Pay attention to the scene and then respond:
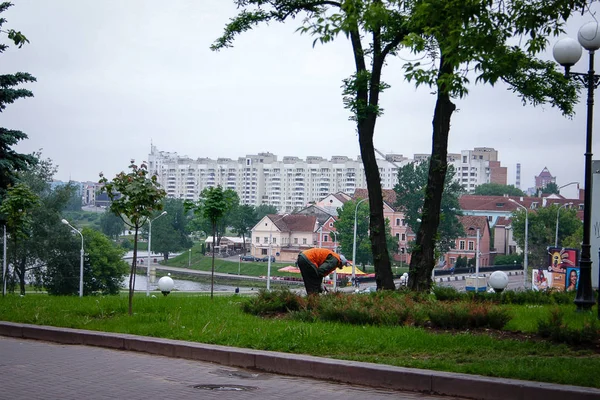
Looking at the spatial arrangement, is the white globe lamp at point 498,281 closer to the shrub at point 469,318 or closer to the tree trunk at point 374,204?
the tree trunk at point 374,204

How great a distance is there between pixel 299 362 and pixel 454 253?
264 ft

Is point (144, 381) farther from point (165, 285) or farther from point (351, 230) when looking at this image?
point (351, 230)

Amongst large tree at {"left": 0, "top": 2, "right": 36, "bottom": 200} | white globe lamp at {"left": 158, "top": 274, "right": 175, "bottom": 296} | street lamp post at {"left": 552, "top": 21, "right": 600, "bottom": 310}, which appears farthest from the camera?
large tree at {"left": 0, "top": 2, "right": 36, "bottom": 200}

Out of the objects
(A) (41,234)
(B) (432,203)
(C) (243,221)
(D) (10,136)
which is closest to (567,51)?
(B) (432,203)

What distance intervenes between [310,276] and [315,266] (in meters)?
0.24

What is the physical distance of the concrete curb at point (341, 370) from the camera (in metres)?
7.50

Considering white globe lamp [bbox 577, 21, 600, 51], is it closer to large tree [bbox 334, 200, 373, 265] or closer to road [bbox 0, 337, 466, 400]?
road [bbox 0, 337, 466, 400]

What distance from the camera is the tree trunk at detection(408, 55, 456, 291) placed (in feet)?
53.2

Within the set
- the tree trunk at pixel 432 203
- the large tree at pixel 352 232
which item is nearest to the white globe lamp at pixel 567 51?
the tree trunk at pixel 432 203

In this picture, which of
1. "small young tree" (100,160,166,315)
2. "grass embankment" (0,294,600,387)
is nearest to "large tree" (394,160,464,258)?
"small young tree" (100,160,166,315)

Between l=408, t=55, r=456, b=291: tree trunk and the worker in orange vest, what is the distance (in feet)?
6.94

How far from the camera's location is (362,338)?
1027 centimetres

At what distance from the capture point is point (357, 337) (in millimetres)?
10367

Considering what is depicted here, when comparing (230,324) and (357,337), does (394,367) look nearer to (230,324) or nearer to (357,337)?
(357,337)
